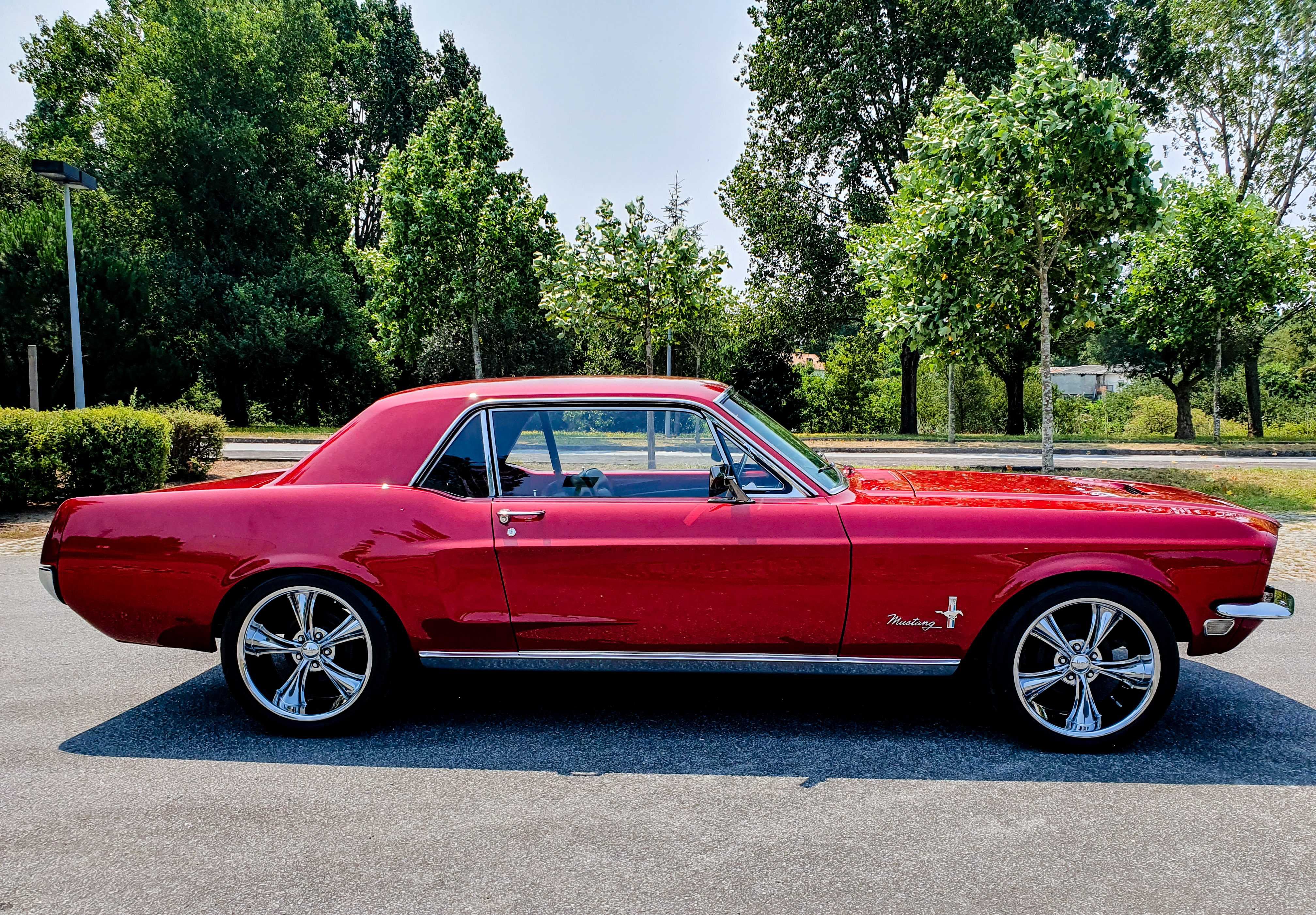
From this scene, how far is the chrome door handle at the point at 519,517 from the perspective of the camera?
3.79 metres

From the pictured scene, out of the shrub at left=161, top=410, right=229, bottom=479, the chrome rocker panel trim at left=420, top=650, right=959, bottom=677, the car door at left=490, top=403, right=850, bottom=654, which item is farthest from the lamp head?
the chrome rocker panel trim at left=420, top=650, right=959, bottom=677

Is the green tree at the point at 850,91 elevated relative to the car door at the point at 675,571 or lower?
elevated

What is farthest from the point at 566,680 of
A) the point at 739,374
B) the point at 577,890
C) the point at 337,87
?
the point at 337,87

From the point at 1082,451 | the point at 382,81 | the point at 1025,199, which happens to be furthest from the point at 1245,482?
the point at 382,81

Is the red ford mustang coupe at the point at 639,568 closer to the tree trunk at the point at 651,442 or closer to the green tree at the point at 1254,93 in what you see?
the tree trunk at the point at 651,442

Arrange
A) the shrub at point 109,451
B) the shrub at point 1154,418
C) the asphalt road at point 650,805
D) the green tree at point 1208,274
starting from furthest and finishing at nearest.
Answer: the shrub at point 1154,418 → the green tree at point 1208,274 → the shrub at point 109,451 → the asphalt road at point 650,805

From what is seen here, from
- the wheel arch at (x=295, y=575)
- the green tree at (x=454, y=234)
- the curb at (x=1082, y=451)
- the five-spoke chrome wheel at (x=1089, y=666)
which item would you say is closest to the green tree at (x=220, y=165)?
the green tree at (x=454, y=234)

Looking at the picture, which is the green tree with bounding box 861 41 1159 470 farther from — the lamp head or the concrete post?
the concrete post

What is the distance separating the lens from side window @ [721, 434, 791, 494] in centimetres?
382

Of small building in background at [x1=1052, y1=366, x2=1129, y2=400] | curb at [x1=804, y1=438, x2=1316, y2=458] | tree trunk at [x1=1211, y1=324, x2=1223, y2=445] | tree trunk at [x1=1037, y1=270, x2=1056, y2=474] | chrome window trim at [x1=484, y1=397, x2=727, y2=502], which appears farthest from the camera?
small building in background at [x1=1052, y1=366, x2=1129, y2=400]

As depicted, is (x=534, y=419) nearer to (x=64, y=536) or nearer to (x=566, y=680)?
(x=566, y=680)

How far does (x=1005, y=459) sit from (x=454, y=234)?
15430 mm

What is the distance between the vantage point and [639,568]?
12.2 ft

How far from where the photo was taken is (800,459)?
402 cm
